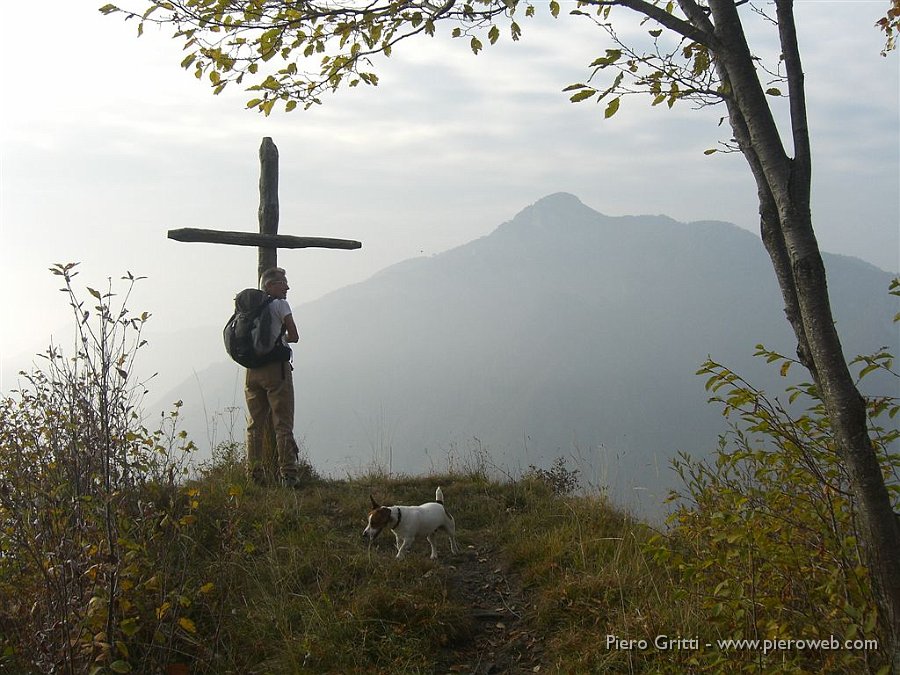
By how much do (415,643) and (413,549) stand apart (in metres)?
2.10

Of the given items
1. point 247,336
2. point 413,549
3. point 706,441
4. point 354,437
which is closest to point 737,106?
point 413,549

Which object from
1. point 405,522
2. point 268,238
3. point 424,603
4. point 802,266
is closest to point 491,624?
point 424,603

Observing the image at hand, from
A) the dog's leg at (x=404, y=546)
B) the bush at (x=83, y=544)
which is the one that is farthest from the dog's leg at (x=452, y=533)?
the bush at (x=83, y=544)

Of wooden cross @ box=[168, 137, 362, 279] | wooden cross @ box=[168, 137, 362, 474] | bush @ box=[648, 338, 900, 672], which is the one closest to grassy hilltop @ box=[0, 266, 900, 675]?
bush @ box=[648, 338, 900, 672]

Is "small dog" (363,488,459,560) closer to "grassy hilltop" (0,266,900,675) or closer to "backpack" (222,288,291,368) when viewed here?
"grassy hilltop" (0,266,900,675)

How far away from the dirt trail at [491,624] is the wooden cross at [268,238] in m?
3.29

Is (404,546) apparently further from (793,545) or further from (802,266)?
(802,266)

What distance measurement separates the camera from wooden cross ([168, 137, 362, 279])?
8469mm

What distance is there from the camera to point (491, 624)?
191 inches

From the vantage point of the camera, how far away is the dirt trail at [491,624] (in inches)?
170

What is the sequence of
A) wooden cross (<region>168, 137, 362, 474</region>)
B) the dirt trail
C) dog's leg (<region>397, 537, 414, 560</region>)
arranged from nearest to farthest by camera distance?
the dirt trail → dog's leg (<region>397, 537, 414, 560</region>) → wooden cross (<region>168, 137, 362, 474</region>)

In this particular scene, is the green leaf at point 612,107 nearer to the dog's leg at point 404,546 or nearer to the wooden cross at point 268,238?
the dog's leg at point 404,546

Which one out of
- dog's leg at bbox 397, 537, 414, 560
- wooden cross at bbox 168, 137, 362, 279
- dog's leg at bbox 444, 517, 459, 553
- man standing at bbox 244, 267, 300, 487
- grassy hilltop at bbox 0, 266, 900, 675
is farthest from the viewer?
wooden cross at bbox 168, 137, 362, 279

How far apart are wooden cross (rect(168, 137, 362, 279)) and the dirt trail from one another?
187 inches
